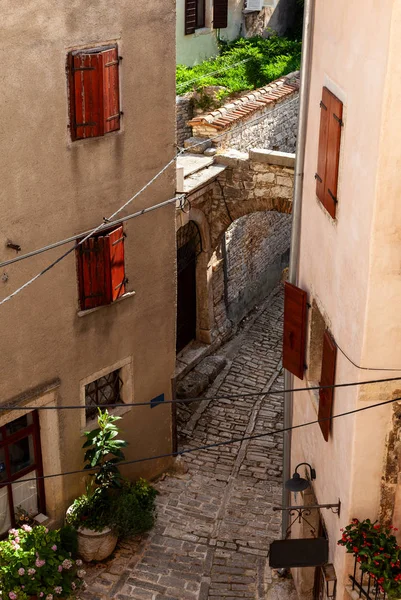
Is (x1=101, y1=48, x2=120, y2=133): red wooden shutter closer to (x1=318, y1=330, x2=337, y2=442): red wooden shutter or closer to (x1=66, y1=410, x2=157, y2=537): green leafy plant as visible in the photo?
(x1=66, y1=410, x2=157, y2=537): green leafy plant

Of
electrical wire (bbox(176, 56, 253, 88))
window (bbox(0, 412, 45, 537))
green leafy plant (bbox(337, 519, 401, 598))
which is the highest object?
electrical wire (bbox(176, 56, 253, 88))

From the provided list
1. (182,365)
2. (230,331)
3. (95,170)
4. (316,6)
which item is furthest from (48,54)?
(230,331)

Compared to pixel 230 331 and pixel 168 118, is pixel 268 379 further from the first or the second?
pixel 168 118

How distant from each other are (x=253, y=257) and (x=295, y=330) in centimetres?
1052

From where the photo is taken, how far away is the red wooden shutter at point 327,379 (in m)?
9.87

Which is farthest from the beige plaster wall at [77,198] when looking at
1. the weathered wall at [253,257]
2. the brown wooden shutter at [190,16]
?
the brown wooden shutter at [190,16]

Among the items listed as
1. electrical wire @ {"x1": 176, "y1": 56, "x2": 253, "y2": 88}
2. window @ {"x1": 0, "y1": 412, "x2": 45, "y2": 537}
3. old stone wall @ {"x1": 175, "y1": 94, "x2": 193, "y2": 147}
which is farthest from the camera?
electrical wire @ {"x1": 176, "y1": 56, "x2": 253, "y2": 88}

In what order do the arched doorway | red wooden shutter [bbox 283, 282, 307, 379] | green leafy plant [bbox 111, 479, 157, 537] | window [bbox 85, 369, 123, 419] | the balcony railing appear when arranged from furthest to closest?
the arched doorway → window [bbox 85, 369, 123, 419] → green leafy plant [bbox 111, 479, 157, 537] → red wooden shutter [bbox 283, 282, 307, 379] → the balcony railing

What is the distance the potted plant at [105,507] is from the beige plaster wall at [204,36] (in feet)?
39.5

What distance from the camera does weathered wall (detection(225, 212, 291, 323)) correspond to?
20.5 meters

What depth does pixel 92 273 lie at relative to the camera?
1292cm

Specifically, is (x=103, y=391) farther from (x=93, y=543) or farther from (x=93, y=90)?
(x=93, y=90)

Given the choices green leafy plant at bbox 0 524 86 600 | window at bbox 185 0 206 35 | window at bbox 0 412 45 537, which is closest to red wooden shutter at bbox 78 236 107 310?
window at bbox 0 412 45 537

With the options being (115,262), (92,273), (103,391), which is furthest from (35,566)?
(115,262)
